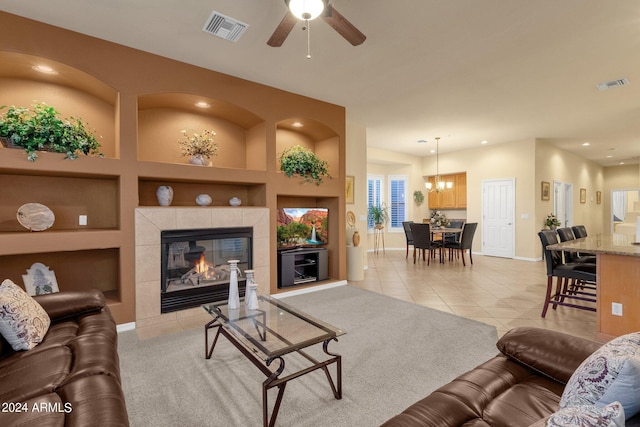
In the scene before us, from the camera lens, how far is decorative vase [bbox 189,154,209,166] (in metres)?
3.74

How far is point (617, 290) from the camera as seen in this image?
2.76 m

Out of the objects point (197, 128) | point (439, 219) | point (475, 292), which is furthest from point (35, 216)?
point (439, 219)

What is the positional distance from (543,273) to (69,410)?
6969 millimetres

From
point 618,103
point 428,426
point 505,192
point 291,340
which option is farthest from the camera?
point 505,192

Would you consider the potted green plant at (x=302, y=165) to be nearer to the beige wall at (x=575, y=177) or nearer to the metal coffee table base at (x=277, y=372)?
the metal coffee table base at (x=277, y=372)

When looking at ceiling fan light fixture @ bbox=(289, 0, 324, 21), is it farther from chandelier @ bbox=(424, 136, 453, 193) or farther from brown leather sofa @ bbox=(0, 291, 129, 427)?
chandelier @ bbox=(424, 136, 453, 193)

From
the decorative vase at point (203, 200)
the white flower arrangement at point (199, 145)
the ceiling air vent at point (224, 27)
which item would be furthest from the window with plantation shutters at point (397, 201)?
the ceiling air vent at point (224, 27)

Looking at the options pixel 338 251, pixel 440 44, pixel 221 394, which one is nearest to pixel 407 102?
pixel 440 44

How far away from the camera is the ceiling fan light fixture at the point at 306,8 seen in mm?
2057

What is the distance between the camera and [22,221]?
2.80 metres

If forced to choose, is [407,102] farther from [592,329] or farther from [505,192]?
[505,192]

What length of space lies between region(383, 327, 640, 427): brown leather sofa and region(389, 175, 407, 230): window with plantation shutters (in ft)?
25.9

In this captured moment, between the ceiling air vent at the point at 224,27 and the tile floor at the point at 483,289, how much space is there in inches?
148

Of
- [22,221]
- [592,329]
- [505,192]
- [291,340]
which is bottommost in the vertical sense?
[592,329]
